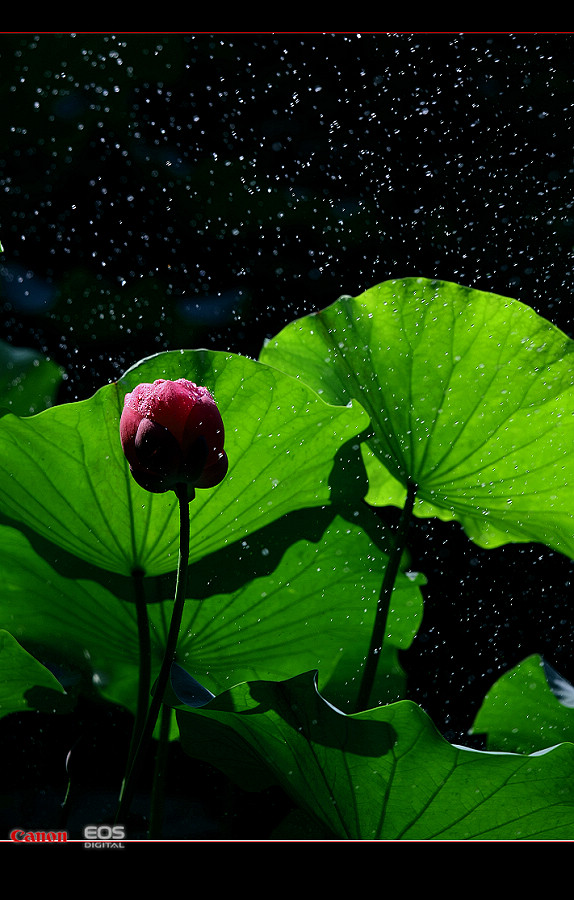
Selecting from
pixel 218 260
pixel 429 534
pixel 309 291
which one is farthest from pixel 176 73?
pixel 429 534

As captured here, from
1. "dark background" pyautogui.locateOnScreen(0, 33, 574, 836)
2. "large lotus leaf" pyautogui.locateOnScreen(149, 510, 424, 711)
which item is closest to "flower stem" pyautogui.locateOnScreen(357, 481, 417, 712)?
"large lotus leaf" pyautogui.locateOnScreen(149, 510, 424, 711)

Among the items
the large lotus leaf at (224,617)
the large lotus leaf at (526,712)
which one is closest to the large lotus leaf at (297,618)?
the large lotus leaf at (224,617)

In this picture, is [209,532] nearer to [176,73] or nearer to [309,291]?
[309,291]

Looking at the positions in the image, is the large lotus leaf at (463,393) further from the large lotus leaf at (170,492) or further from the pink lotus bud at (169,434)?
the pink lotus bud at (169,434)

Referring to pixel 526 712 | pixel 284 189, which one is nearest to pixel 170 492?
pixel 526 712

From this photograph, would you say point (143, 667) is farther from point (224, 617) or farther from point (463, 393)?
point (463, 393)

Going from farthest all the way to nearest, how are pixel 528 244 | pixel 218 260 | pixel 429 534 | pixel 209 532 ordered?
pixel 528 244, pixel 218 260, pixel 429 534, pixel 209 532

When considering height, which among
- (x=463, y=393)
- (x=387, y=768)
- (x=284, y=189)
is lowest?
(x=387, y=768)
